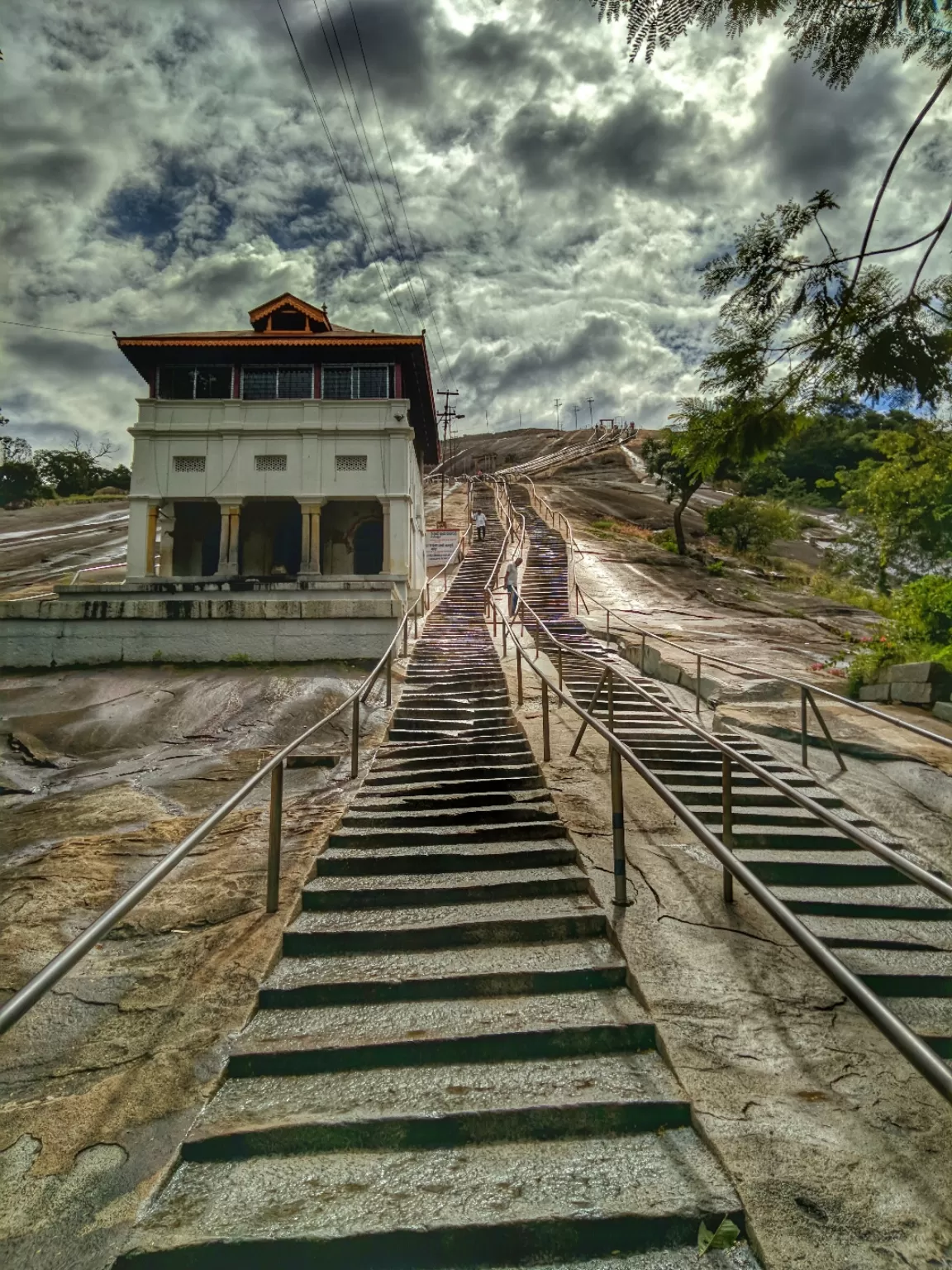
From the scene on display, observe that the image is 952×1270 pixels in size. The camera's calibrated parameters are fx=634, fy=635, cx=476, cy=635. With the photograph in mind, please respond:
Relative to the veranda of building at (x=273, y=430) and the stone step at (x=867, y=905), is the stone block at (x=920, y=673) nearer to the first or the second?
the stone step at (x=867, y=905)

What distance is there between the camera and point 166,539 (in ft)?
64.2

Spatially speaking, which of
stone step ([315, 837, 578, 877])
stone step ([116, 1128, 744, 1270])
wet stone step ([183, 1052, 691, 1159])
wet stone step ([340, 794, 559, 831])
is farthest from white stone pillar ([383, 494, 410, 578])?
stone step ([116, 1128, 744, 1270])

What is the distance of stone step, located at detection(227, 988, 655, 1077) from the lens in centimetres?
277

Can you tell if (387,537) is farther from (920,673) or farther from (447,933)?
(447,933)

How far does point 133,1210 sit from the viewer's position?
7.34ft

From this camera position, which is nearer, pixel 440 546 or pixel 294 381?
pixel 294 381

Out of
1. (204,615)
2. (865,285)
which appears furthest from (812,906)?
(204,615)

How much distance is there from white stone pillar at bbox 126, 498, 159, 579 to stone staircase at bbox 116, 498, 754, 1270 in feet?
55.1

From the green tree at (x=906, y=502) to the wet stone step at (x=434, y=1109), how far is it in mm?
10243

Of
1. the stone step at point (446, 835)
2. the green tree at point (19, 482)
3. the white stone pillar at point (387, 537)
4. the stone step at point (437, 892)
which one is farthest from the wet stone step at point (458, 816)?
the green tree at point (19, 482)

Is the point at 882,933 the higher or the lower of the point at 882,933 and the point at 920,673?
the lower

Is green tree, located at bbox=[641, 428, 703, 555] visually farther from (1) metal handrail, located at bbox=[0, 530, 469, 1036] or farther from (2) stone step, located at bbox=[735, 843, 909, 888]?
(1) metal handrail, located at bbox=[0, 530, 469, 1036]

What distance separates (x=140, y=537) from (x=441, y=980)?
18.7 metres

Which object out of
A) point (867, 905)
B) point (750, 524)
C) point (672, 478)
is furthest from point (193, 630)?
point (750, 524)
